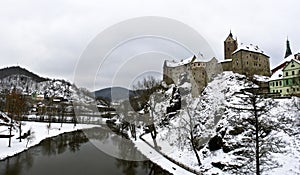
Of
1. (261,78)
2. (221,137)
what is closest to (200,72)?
(261,78)

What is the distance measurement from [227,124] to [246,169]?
6.30 m

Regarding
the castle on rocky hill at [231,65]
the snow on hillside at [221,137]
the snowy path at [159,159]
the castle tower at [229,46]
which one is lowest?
the snowy path at [159,159]

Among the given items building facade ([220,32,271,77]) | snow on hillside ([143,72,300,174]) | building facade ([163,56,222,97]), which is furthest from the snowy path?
building facade ([220,32,271,77])

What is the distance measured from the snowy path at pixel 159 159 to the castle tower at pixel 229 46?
3379cm

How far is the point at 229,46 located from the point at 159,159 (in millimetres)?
41214

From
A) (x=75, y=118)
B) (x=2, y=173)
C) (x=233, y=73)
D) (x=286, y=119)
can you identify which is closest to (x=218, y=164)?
(x=286, y=119)

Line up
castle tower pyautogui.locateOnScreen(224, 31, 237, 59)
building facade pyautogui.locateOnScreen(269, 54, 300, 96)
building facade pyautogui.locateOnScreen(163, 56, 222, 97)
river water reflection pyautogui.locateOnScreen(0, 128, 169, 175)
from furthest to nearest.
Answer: castle tower pyautogui.locateOnScreen(224, 31, 237, 59) < building facade pyautogui.locateOnScreen(163, 56, 222, 97) < building facade pyautogui.locateOnScreen(269, 54, 300, 96) < river water reflection pyautogui.locateOnScreen(0, 128, 169, 175)

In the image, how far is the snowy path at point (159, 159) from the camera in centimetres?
2160

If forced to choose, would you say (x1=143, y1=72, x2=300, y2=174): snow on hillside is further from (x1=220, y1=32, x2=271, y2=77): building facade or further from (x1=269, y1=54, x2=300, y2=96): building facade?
(x1=220, y1=32, x2=271, y2=77): building facade

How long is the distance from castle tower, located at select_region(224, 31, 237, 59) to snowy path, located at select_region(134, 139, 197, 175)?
33.8m

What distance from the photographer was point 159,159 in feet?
86.0

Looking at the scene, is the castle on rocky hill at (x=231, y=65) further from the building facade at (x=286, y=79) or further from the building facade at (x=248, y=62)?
the building facade at (x=286, y=79)

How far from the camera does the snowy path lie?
21.6 m

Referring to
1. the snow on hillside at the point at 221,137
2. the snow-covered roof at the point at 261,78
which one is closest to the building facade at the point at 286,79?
the snow on hillside at the point at 221,137
